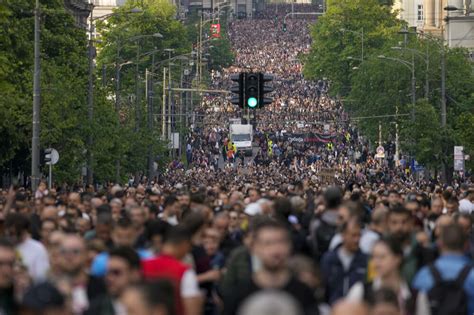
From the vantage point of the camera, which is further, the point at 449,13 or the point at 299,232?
the point at 449,13

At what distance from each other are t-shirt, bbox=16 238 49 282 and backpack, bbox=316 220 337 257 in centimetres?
302

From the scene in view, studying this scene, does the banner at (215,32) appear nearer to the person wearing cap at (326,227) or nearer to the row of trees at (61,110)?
the row of trees at (61,110)

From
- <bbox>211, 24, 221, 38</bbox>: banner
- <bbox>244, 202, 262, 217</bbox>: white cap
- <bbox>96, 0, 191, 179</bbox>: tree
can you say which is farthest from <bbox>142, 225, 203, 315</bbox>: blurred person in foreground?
<bbox>211, 24, 221, 38</bbox>: banner

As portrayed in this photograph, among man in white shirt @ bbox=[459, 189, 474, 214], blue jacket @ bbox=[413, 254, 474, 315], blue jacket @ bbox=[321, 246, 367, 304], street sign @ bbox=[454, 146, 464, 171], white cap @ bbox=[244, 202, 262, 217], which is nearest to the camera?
blue jacket @ bbox=[413, 254, 474, 315]

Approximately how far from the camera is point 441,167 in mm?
79000

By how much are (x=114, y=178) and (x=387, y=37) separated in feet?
204

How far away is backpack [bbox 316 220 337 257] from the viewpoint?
63.6 feet

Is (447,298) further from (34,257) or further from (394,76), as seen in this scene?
(394,76)

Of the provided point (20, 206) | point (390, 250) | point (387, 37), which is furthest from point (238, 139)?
point (390, 250)

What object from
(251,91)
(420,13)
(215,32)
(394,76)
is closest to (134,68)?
(394,76)

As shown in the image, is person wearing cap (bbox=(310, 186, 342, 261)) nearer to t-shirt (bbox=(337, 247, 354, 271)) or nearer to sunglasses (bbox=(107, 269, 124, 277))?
t-shirt (bbox=(337, 247, 354, 271))

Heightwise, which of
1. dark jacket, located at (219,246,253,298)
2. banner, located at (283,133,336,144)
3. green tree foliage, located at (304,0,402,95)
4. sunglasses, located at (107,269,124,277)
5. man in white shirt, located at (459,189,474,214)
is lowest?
banner, located at (283,133,336,144)

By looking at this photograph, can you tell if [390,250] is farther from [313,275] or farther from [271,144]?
[271,144]

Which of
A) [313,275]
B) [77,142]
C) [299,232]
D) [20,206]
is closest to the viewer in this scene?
[313,275]
